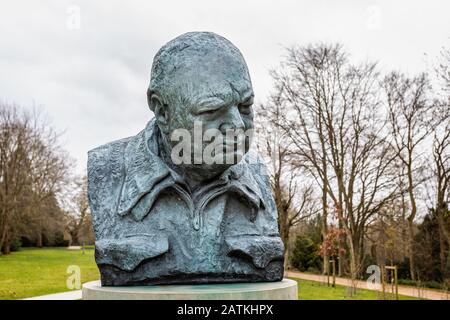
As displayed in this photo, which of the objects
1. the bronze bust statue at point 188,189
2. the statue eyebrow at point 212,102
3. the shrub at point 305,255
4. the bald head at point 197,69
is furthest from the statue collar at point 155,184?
the shrub at point 305,255

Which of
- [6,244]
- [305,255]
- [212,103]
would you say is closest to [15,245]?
[6,244]

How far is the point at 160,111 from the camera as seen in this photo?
139 inches

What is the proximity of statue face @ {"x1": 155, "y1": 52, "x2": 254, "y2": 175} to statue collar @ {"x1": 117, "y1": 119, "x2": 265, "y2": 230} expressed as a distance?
0.87 feet

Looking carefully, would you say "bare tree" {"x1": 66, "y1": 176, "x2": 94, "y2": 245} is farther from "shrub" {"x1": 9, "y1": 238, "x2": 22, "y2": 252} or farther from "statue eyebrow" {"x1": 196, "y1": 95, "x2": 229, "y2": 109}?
"statue eyebrow" {"x1": 196, "y1": 95, "x2": 229, "y2": 109}

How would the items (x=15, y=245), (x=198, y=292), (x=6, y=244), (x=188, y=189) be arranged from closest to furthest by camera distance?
(x=198, y=292) → (x=188, y=189) → (x=6, y=244) → (x=15, y=245)

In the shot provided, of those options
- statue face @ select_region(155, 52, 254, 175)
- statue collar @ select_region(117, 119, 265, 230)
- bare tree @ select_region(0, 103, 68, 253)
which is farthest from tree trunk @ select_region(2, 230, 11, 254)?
statue face @ select_region(155, 52, 254, 175)

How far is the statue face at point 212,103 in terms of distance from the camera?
3.27 metres

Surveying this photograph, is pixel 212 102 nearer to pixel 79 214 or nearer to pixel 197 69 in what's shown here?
pixel 197 69

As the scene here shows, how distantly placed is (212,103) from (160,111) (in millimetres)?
464

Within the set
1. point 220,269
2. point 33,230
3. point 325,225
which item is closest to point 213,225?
point 220,269

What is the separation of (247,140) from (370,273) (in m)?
19.3

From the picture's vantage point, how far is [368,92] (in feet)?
62.3

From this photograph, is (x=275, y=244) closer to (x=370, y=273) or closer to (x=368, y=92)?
(x=368, y=92)

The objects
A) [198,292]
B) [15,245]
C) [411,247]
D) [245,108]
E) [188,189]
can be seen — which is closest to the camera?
[198,292]
